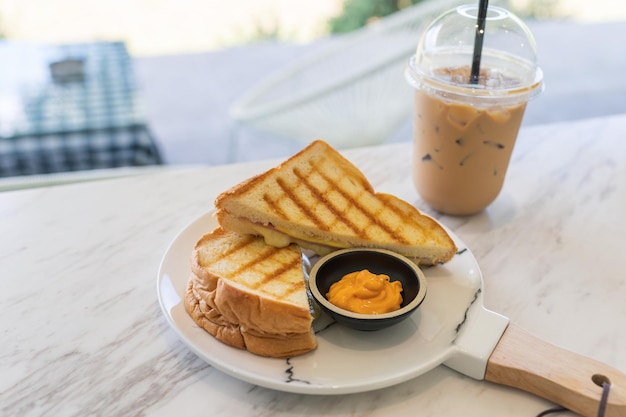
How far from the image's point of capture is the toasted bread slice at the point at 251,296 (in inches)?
43.0

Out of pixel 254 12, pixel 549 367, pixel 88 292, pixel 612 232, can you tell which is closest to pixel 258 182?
pixel 88 292

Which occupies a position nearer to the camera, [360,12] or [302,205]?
[302,205]

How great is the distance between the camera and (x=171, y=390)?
1093 millimetres

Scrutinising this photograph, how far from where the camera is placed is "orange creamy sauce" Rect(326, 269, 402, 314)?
45.0 inches

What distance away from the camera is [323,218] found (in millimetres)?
1363

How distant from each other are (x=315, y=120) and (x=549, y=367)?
2114 mm

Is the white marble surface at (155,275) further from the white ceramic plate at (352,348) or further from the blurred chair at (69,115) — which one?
the blurred chair at (69,115)

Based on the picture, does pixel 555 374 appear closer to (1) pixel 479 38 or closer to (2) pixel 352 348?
(2) pixel 352 348

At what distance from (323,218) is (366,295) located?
27 cm

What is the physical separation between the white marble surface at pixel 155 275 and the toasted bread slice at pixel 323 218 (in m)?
0.19

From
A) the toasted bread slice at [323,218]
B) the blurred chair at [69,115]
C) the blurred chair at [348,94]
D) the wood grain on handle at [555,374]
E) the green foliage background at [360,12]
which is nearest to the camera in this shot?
the wood grain on handle at [555,374]

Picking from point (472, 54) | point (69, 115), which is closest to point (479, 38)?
point (472, 54)

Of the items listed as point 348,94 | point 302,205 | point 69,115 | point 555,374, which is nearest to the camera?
point 555,374

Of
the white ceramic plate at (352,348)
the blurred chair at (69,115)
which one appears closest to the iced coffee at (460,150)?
the white ceramic plate at (352,348)
